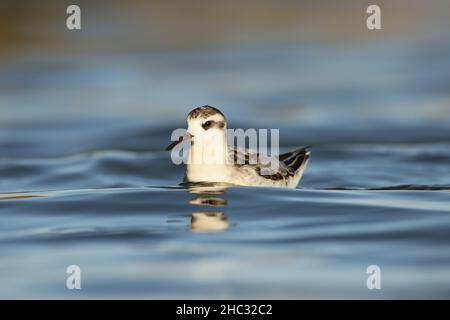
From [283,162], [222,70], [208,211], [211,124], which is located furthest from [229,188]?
[222,70]

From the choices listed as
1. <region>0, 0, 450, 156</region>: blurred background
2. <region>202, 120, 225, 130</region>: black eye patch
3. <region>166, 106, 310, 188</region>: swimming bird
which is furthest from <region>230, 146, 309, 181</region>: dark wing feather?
<region>0, 0, 450, 156</region>: blurred background

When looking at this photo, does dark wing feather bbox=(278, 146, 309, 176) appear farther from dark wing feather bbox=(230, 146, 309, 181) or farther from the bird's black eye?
the bird's black eye

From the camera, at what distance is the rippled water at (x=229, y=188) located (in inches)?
435

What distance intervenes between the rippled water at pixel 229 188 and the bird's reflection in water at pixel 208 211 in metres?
0.04

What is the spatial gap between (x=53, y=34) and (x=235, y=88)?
5.33 m

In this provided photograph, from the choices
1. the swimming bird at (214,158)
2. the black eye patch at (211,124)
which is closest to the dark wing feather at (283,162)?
the swimming bird at (214,158)

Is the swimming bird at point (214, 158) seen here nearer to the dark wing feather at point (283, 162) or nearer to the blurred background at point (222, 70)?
the dark wing feather at point (283, 162)

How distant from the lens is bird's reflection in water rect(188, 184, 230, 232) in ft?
42.4

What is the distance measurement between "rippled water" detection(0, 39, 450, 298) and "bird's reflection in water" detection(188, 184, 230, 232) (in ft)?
0.12

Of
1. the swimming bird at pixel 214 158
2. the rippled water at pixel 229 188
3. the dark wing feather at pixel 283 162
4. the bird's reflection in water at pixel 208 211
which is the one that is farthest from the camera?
the dark wing feather at pixel 283 162

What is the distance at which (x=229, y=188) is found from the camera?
48.1 ft

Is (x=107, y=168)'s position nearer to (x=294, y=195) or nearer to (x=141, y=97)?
(x=294, y=195)

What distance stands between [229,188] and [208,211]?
3.66 feet

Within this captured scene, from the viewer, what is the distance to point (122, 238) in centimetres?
1245
